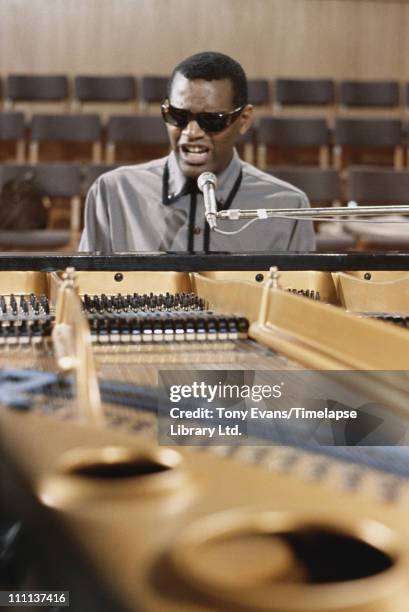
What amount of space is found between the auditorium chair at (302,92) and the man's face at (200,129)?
9.07ft

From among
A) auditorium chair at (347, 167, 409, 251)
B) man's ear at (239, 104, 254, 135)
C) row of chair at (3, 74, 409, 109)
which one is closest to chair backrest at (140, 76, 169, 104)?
row of chair at (3, 74, 409, 109)

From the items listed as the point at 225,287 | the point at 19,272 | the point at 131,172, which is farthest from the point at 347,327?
the point at 131,172

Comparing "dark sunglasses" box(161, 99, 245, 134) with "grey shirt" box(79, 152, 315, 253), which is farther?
"grey shirt" box(79, 152, 315, 253)

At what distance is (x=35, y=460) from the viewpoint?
1.77ft

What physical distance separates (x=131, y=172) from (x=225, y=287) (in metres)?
1.02

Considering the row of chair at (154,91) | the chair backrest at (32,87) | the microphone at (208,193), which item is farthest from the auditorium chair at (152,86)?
the microphone at (208,193)

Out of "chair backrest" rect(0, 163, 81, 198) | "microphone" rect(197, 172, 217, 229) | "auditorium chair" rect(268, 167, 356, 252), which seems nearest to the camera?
"microphone" rect(197, 172, 217, 229)

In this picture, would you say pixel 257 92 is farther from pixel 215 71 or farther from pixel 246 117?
pixel 215 71

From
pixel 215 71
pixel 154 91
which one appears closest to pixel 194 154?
pixel 215 71

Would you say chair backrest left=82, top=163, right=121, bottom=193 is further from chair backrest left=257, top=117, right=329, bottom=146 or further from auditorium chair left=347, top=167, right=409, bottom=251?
auditorium chair left=347, top=167, right=409, bottom=251

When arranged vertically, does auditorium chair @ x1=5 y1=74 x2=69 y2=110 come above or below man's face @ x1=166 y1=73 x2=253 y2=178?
above

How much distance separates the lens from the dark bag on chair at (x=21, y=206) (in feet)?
12.0

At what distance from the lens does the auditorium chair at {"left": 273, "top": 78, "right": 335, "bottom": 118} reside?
4.71 metres

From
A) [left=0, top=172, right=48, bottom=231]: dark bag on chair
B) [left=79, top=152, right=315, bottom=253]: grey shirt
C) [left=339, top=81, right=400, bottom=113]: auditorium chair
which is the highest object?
[left=339, top=81, right=400, bottom=113]: auditorium chair
